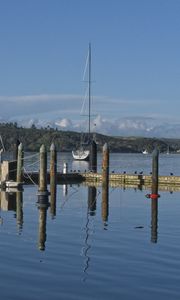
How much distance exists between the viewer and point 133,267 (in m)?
19.6

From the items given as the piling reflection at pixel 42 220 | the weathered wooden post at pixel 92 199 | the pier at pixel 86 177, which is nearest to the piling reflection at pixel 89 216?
the weathered wooden post at pixel 92 199

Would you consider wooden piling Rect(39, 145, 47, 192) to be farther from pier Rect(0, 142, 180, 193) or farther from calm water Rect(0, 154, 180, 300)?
calm water Rect(0, 154, 180, 300)

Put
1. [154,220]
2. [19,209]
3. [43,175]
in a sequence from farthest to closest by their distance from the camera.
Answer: [43,175]
[19,209]
[154,220]

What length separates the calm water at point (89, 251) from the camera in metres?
16.9

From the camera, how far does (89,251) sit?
22.3 meters

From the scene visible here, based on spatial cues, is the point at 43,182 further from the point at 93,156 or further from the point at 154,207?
the point at 93,156

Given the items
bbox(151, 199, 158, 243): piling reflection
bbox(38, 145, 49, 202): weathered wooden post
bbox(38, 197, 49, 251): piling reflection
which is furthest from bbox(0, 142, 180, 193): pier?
bbox(151, 199, 158, 243): piling reflection

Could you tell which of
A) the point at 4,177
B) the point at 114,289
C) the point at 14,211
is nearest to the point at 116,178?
the point at 4,177

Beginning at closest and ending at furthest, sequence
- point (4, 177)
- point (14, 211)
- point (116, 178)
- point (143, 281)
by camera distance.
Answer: point (143, 281) → point (14, 211) → point (4, 177) → point (116, 178)

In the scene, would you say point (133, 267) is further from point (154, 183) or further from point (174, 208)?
point (154, 183)

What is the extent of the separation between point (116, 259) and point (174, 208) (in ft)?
57.1

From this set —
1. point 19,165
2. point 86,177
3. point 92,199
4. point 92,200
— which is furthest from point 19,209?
Answer: point 86,177

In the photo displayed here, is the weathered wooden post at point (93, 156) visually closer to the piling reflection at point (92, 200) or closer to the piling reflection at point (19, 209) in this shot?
the piling reflection at point (92, 200)

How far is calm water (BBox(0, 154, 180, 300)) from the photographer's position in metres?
16.9
